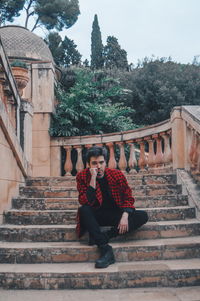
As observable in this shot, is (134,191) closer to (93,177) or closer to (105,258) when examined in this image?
(93,177)

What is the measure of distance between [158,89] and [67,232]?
36.2 feet

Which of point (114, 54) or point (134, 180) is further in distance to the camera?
point (114, 54)

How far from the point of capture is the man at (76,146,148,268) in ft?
11.3

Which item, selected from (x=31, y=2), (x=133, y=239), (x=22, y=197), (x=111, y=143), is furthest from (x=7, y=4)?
(x=133, y=239)

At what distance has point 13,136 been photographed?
4.54 metres

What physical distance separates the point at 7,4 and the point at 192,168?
2075 centimetres

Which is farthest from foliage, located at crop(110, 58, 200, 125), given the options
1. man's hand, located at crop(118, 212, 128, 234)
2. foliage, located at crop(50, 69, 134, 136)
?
man's hand, located at crop(118, 212, 128, 234)

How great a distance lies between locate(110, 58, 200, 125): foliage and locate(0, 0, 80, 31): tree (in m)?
10.7

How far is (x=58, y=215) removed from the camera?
13.1 ft

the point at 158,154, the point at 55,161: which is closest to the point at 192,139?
the point at 158,154

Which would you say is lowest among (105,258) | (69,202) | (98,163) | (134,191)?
(105,258)

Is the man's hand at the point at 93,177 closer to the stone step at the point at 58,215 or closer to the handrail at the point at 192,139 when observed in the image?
the stone step at the point at 58,215

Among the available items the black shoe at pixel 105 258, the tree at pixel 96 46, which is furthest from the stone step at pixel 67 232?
the tree at pixel 96 46

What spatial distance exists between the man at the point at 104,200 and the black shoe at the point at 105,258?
0.22 m
